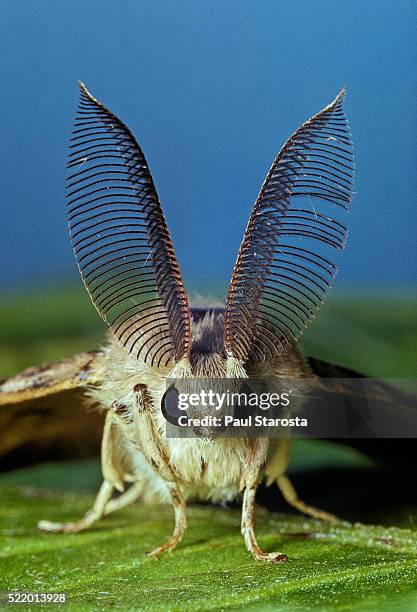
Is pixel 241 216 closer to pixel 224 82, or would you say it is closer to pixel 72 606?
pixel 224 82

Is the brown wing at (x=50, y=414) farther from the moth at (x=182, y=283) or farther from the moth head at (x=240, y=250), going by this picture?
the moth head at (x=240, y=250)

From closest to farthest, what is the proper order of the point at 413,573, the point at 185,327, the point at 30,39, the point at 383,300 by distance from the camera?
the point at 413,573, the point at 185,327, the point at 30,39, the point at 383,300

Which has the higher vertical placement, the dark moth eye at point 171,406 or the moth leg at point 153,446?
the dark moth eye at point 171,406

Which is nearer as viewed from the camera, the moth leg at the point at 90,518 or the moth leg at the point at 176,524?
the moth leg at the point at 176,524

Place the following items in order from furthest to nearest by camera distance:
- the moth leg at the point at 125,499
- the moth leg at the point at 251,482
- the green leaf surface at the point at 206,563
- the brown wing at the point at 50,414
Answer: the moth leg at the point at 125,499 → the brown wing at the point at 50,414 → the moth leg at the point at 251,482 → the green leaf surface at the point at 206,563

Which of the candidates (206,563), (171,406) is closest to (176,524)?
(206,563)

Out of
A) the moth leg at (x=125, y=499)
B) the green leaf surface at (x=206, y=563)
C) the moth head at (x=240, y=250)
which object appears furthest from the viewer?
the moth leg at (x=125, y=499)

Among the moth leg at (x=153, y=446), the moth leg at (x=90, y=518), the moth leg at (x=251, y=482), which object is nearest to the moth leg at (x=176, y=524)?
the moth leg at (x=153, y=446)

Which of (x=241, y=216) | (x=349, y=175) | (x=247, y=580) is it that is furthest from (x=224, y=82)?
(x=247, y=580)
